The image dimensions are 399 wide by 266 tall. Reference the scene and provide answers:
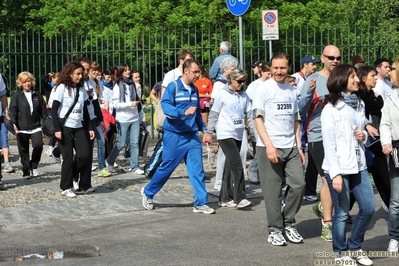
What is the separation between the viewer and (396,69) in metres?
8.10

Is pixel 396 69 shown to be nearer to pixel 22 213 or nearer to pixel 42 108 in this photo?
pixel 22 213

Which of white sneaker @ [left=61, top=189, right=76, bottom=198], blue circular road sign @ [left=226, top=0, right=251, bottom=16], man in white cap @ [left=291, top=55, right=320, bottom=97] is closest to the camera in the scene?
white sneaker @ [left=61, top=189, right=76, bottom=198]

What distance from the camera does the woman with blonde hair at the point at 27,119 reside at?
1411 cm

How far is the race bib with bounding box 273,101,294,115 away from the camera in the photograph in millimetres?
8688

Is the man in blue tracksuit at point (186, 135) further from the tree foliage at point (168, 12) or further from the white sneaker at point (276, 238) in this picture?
the tree foliage at point (168, 12)

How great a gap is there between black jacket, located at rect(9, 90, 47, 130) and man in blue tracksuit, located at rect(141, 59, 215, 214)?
4138mm

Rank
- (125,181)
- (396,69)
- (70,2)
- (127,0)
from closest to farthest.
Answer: (396,69) → (125,181) → (127,0) → (70,2)

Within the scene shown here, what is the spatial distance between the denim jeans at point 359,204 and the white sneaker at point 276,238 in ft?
3.32

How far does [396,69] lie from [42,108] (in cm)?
748

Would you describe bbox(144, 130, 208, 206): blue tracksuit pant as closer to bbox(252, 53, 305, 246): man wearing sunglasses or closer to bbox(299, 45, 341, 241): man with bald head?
bbox(299, 45, 341, 241): man with bald head

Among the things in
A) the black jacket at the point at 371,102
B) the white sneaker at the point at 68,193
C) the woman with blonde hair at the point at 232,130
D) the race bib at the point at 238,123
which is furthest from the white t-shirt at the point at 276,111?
the white sneaker at the point at 68,193

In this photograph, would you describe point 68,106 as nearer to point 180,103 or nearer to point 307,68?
point 180,103

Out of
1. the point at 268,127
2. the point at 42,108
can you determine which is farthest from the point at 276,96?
the point at 42,108

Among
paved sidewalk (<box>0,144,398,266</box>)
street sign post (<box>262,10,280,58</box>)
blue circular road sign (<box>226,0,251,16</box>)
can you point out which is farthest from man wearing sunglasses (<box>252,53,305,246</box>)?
street sign post (<box>262,10,280,58</box>)
